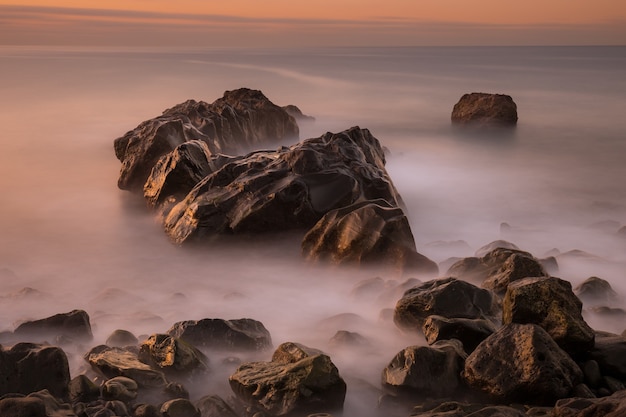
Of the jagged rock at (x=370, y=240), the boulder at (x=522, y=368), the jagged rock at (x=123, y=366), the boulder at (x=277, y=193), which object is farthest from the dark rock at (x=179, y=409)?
the boulder at (x=277, y=193)

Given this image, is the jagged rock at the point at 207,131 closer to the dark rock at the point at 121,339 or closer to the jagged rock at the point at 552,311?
the dark rock at the point at 121,339

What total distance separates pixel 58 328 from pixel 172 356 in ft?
3.62

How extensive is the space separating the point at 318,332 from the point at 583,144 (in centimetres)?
1237

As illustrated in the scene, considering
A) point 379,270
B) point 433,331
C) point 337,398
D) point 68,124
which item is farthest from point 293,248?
point 68,124

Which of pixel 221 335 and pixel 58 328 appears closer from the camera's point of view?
pixel 221 335

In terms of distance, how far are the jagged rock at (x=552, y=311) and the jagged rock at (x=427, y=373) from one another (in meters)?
0.54

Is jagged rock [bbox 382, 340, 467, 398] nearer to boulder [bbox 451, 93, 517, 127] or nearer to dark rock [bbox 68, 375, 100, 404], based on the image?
dark rock [bbox 68, 375, 100, 404]

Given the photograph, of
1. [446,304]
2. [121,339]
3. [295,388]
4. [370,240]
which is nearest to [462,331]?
[446,304]

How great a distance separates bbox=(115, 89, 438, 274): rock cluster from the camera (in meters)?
6.32

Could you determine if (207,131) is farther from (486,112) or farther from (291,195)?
(486,112)

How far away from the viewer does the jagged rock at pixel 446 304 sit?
4.73 metres

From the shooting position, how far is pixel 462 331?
4422 millimetres

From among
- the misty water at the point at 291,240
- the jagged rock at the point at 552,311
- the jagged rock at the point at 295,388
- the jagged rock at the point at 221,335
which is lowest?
the misty water at the point at 291,240

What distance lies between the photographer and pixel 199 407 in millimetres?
3844
